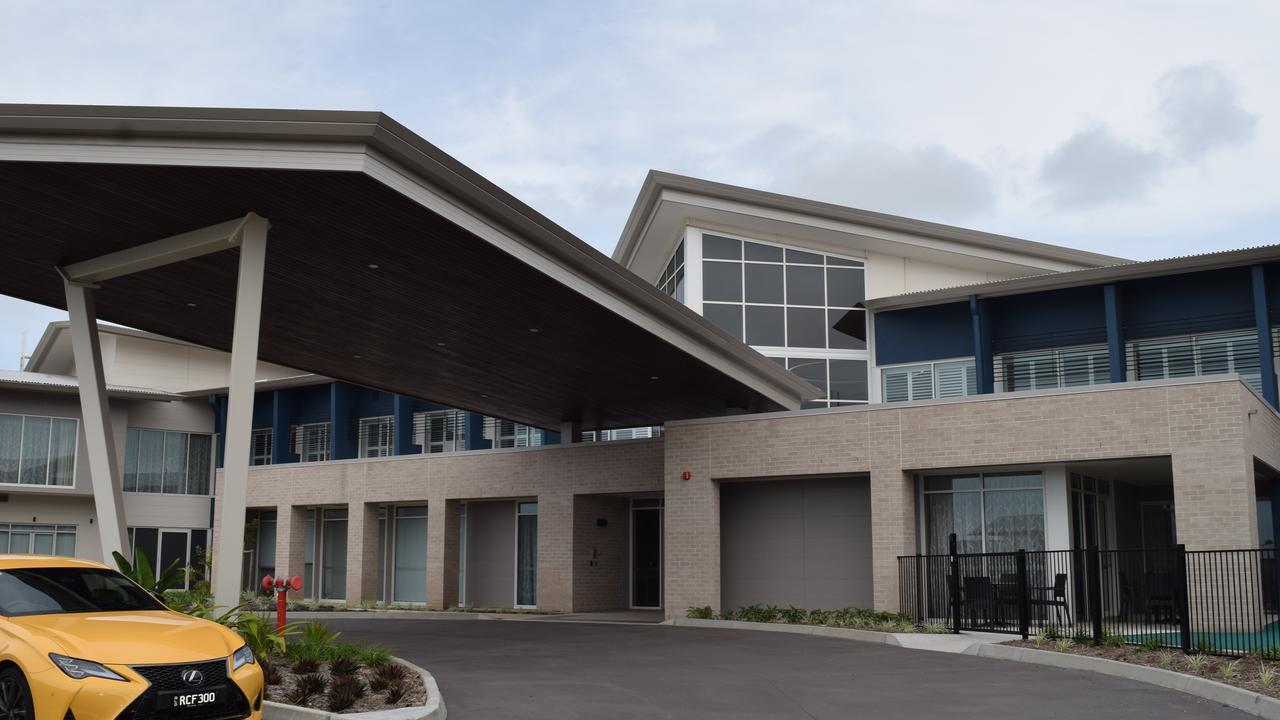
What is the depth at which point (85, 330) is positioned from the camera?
17.9 metres

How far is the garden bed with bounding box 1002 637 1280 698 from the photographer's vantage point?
1199 cm

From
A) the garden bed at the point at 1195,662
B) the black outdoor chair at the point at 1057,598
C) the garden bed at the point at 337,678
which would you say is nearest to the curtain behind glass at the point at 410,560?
the black outdoor chair at the point at 1057,598

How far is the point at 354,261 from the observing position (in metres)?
17.0


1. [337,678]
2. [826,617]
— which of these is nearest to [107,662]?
[337,678]

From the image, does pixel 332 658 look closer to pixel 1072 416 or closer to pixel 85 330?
pixel 85 330

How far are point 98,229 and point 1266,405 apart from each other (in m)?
19.7

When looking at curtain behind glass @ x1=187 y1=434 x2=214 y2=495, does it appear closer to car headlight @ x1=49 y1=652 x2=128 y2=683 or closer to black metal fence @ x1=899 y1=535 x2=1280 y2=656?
black metal fence @ x1=899 y1=535 x2=1280 y2=656

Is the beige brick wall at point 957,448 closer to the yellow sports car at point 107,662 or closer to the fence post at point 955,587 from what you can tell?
the fence post at point 955,587

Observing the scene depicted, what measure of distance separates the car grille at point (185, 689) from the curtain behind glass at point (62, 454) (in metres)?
29.8

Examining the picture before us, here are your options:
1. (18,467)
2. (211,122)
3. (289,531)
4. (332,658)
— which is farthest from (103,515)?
(18,467)

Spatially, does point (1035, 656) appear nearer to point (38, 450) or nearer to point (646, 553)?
point (646, 553)

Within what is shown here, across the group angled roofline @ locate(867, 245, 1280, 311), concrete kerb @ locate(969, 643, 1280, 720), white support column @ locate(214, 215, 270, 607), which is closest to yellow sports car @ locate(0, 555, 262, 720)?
white support column @ locate(214, 215, 270, 607)

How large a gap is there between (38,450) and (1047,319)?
2892cm

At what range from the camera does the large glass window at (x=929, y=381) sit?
29422 millimetres
